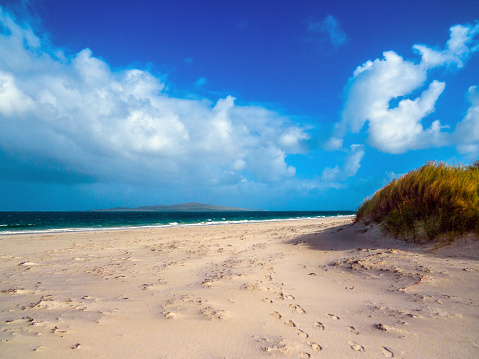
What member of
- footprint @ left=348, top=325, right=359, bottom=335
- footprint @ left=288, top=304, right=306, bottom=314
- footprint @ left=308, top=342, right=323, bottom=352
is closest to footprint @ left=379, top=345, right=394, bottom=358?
footprint @ left=348, top=325, right=359, bottom=335

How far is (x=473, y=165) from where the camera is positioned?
9.50 metres

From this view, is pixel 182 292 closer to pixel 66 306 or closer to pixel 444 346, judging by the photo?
pixel 66 306

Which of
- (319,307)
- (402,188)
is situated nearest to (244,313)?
(319,307)

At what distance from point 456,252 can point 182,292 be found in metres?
6.23

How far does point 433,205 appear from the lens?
272 inches

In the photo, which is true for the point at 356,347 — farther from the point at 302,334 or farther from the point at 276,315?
the point at 276,315

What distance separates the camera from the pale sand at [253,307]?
8.17 feet

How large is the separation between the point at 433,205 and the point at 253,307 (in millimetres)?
6395

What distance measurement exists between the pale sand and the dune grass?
59 cm

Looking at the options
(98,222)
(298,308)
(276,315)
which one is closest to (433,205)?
(298,308)

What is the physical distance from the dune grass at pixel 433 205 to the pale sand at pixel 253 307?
59cm

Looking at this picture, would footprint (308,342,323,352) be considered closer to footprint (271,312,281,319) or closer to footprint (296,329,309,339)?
footprint (296,329,309,339)

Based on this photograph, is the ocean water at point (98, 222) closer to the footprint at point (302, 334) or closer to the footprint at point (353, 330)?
the footprint at point (302, 334)

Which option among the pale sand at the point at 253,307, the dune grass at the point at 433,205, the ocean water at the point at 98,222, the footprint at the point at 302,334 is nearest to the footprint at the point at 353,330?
the pale sand at the point at 253,307
